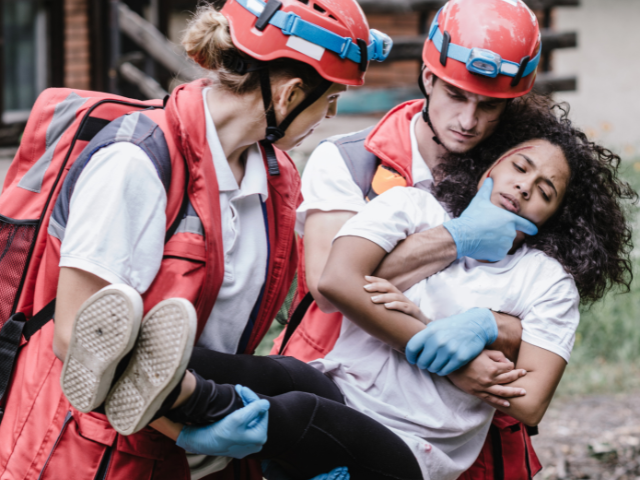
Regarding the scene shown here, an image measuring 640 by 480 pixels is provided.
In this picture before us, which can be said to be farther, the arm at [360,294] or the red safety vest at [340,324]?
the red safety vest at [340,324]

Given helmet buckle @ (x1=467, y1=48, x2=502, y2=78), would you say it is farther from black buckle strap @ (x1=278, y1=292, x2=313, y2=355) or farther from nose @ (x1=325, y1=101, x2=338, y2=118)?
black buckle strap @ (x1=278, y1=292, x2=313, y2=355)

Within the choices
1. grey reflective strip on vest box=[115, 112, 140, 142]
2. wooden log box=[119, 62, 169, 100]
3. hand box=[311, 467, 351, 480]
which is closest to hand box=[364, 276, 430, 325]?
hand box=[311, 467, 351, 480]

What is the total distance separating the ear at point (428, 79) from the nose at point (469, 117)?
0.20 metres

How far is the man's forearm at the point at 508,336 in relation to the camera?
2277mm

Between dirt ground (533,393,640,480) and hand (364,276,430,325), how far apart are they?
2488 mm

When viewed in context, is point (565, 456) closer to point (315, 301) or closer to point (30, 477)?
point (315, 301)

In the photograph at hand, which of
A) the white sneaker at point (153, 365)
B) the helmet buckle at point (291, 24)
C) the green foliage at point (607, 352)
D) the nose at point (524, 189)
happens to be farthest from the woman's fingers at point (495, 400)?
the green foliage at point (607, 352)

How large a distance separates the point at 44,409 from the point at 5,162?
17.0ft

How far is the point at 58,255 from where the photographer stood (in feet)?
6.09

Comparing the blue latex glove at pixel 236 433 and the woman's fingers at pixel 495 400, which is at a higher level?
the blue latex glove at pixel 236 433

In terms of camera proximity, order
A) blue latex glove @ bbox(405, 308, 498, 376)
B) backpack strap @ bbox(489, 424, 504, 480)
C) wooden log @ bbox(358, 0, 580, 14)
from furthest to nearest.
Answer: wooden log @ bbox(358, 0, 580, 14) → backpack strap @ bbox(489, 424, 504, 480) → blue latex glove @ bbox(405, 308, 498, 376)

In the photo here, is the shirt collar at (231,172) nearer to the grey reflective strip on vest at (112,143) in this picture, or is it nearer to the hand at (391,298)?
Answer: the grey reflective strip on vest at (112,143)

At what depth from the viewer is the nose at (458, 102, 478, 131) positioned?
254 cm

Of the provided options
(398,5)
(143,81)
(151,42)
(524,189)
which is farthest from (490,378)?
(398,5)
